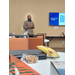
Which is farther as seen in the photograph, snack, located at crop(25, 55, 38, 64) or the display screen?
the display screen

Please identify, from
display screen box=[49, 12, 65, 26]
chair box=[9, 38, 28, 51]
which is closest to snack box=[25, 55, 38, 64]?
chair box=[9, 38, 28, 51]

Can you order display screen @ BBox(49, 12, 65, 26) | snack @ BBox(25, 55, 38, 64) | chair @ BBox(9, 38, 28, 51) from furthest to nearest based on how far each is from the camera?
display screen @ BBox(49, 12, 65, 26) < chair @ BBox(9, 38, 28, 51) < snack @ BBox(25, 55, 38, 64)

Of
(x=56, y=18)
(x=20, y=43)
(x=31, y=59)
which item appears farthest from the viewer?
(x=56, y=18)

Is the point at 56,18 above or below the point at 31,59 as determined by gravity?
above

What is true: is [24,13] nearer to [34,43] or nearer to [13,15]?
[13,15]

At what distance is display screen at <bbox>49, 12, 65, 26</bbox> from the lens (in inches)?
211

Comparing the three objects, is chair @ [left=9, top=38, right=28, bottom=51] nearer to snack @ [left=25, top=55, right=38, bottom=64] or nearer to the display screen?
snack @ [left=25, top=55, right=38, bottom=64]

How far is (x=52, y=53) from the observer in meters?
0.76

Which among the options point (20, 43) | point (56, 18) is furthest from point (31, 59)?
point (56, 18)

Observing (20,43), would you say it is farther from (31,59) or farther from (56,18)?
(56,18)

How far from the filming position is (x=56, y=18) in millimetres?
5359

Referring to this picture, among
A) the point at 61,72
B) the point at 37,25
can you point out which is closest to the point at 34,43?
the point at 61,72

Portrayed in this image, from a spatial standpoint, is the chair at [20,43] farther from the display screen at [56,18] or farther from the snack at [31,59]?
the display screen at [56,18]
